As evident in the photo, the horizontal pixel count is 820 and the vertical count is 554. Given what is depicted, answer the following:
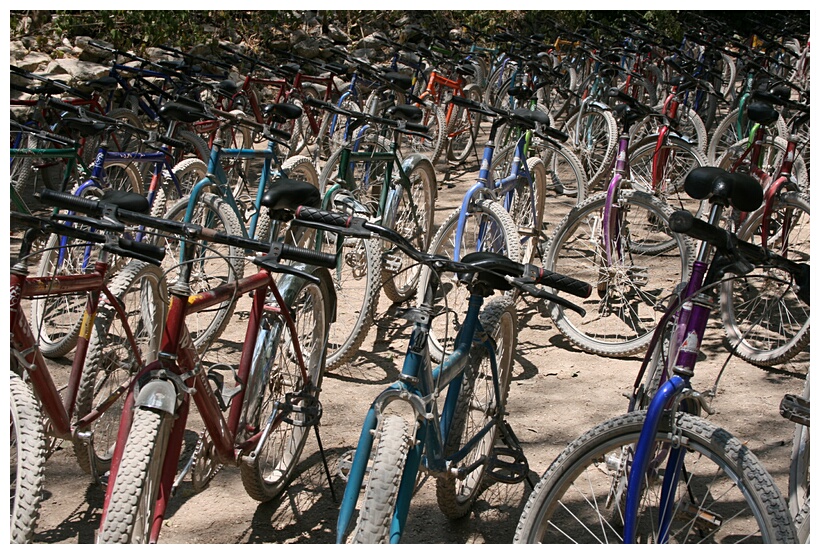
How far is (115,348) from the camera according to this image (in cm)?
325

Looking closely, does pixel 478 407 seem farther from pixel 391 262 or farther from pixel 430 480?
pixel 391 262

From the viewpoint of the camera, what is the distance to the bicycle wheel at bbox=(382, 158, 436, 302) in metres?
4.88

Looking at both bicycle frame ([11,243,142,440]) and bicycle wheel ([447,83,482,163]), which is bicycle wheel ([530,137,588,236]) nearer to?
bicycle wheel ([447,83,482,163])

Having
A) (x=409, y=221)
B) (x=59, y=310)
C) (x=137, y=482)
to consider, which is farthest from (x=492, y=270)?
(x=409, y=221)

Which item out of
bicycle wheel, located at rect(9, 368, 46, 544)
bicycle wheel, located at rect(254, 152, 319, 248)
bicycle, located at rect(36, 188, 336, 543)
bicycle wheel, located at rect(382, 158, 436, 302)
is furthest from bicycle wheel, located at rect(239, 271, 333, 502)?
bicycle wheel, located at rect(382, 158, 436, 302)

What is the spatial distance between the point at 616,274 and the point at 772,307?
0.87m

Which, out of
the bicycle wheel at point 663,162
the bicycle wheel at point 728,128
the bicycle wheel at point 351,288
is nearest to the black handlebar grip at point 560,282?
the bicycle wheel at point 351,288

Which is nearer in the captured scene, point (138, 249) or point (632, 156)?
point (138, 249)

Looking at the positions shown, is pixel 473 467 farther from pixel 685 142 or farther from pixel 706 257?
pixel 685 142

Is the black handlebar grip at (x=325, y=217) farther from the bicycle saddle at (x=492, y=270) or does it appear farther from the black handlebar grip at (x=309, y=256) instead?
the bicycle saddle at (x=492, y=270)

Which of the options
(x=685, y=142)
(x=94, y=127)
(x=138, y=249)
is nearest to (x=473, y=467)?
(x=138, y=249)

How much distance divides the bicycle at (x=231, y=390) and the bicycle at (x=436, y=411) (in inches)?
12.3

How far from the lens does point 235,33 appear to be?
1207 centimetres
